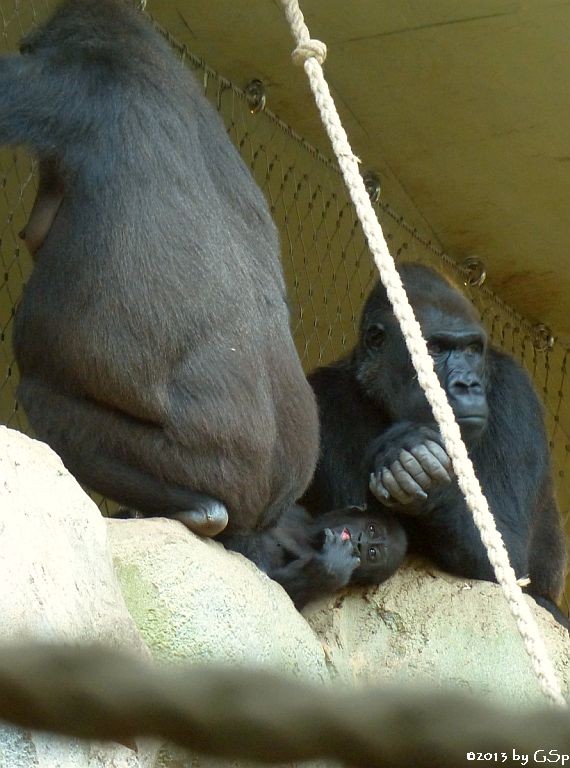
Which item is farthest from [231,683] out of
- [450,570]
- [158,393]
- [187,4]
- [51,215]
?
[187,4]

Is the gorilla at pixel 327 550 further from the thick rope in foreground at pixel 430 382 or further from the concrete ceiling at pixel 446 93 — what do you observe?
the concrete ceiling at pixel 446 93

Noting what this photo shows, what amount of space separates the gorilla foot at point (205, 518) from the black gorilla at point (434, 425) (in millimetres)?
644

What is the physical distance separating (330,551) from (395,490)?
0.73 ft

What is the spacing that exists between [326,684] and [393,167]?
3.37 m

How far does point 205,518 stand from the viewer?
2658mm

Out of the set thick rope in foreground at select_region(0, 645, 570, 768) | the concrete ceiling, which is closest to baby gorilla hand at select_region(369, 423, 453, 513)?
the concrete ceiling

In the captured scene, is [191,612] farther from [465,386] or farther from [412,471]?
[465,386]

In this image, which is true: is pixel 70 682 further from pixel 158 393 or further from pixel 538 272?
pixel 538 272

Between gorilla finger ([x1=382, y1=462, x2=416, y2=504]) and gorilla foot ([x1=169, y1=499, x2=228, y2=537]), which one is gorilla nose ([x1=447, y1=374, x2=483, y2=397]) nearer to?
gorilla finger ([x1=382, y1=462, x2=416, y2=504])

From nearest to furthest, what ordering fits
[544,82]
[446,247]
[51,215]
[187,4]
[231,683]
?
[231,683] < [51,215] < [187,4] < [544,82] < [446,247]

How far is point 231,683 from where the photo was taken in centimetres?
56

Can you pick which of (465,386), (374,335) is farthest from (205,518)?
(374,335)

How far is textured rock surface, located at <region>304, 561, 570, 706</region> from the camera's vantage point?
10.3ft

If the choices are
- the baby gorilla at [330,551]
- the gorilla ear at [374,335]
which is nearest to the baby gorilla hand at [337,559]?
the baby gorilla at [330,551]
